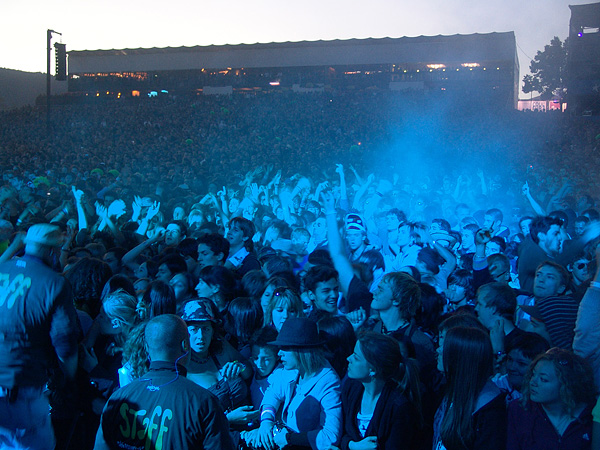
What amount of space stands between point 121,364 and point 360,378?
1.63 metres

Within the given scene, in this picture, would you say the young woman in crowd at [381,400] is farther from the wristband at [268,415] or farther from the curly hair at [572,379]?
the curly hair at [572,379]

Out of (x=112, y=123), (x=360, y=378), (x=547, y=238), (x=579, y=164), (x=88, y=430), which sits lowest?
(x=88, y=430)

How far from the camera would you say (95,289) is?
438 centimetres

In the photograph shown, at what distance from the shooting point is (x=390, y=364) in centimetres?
294

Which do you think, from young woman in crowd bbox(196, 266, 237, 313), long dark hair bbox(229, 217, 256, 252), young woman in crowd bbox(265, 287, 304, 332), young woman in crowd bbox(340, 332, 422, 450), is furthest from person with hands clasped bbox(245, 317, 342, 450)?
long dark hair bbox(229, 217, 256, 252)

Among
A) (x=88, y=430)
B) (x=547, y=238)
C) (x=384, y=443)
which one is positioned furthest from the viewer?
(x=547, y=238)

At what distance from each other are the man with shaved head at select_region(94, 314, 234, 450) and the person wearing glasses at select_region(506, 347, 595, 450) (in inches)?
53.7

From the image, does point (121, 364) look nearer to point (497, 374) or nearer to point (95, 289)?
A: point (95, 289)

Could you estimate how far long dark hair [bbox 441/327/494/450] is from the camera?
9.05 feet

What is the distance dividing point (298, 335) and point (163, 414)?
3.24 ft

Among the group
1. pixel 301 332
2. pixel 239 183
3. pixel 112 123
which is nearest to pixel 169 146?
pixel 112 123

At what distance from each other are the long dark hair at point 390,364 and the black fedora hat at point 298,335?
0.34 meters

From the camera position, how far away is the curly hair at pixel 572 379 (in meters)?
2.68

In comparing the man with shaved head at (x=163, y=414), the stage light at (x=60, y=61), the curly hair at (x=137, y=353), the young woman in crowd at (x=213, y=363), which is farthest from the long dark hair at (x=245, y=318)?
the stage light at (x=60, y=61)
